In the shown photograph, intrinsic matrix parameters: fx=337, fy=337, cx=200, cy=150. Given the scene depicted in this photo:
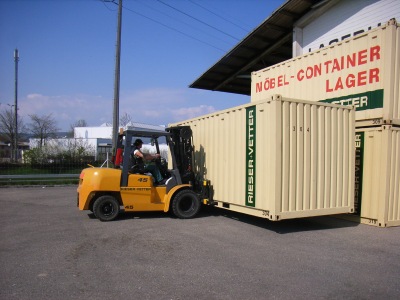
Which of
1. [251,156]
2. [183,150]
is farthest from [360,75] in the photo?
[183,150]

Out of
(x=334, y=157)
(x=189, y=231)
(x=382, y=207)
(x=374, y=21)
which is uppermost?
(x=374, y=21)

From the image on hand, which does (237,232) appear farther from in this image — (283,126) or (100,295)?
(100,295)

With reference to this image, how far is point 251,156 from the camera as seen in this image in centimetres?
738

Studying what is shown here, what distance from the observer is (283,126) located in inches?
266

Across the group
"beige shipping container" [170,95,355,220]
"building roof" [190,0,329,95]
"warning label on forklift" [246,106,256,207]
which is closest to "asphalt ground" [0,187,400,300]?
"beige shipping container" [170,95,355,220]

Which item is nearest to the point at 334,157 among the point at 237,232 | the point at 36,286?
the point at 237,232

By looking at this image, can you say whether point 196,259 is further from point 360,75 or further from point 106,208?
point 360,75

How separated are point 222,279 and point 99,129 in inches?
1803

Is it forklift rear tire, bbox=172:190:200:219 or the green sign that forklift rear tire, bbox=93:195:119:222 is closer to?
forklift rear tire, bbox=172:190:200:219

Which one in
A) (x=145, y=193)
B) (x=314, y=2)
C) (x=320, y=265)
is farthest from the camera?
(x=314, y=2)

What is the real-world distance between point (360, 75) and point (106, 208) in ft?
22.7

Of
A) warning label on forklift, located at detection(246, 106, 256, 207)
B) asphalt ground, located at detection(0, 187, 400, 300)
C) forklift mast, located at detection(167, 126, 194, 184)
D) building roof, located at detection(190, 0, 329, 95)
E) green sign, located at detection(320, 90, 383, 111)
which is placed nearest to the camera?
asphalt ground, located at detection(0, 187, 400, 300)

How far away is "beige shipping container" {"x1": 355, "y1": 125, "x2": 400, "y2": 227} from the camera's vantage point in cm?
752

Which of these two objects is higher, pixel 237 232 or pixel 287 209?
pixel 287 209
